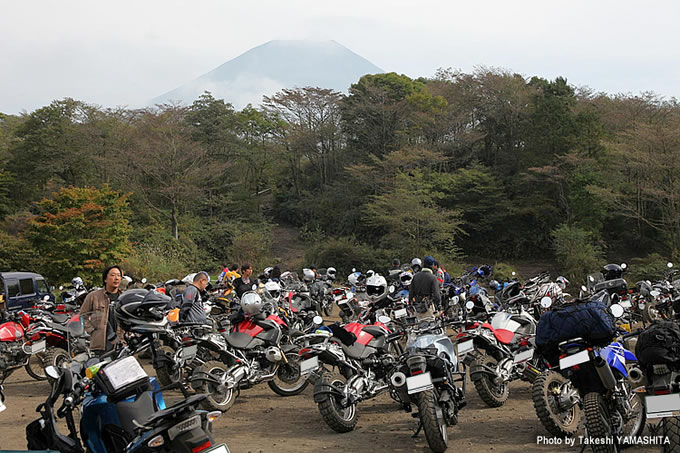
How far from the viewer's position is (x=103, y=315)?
18.0 feet

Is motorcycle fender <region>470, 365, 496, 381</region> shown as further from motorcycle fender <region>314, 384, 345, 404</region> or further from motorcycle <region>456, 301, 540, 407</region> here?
motorcycle fender <region>314, 384, 345, 404</region>

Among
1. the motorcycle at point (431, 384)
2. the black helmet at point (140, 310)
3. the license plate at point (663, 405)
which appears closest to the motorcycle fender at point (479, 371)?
the motorcycle at point (431, 384)

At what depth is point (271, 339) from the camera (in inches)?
264

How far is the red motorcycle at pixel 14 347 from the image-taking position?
7.86 m

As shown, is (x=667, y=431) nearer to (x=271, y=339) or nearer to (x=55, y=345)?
(x=271, y=339)

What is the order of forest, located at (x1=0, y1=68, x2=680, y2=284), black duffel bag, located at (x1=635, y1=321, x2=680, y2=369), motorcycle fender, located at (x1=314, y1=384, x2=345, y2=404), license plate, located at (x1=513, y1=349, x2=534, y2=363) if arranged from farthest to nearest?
forest, located at (x1=0, y1=68, x2=680, y2=284)
license plate, located at (x1=513, y1=349, x2=534, y2=363)
motorcycle fender, located at (x1=314, y1=384, x2=345, y2=404)
black duffel bag, located at (x1=635, y1=321, x2=680, y2=369)

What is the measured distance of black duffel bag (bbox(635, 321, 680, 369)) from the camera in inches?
153

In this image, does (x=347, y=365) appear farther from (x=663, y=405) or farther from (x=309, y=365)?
(x=663, y=405)

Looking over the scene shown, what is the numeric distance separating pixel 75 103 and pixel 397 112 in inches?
716

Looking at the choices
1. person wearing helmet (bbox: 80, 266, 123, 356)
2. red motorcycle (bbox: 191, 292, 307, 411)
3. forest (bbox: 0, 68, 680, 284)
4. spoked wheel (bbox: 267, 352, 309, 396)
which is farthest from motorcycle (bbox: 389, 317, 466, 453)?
forest (bbox: 0, 68, 680, 284)

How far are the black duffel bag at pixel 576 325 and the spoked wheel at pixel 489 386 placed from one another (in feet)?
5.12

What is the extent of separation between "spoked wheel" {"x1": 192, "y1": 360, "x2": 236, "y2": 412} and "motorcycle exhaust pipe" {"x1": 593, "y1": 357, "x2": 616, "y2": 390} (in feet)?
11.9

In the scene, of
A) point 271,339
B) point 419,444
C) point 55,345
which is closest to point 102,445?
point 419,444

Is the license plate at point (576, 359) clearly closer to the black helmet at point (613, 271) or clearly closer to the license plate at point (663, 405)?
the license plate at point (663, 405)
